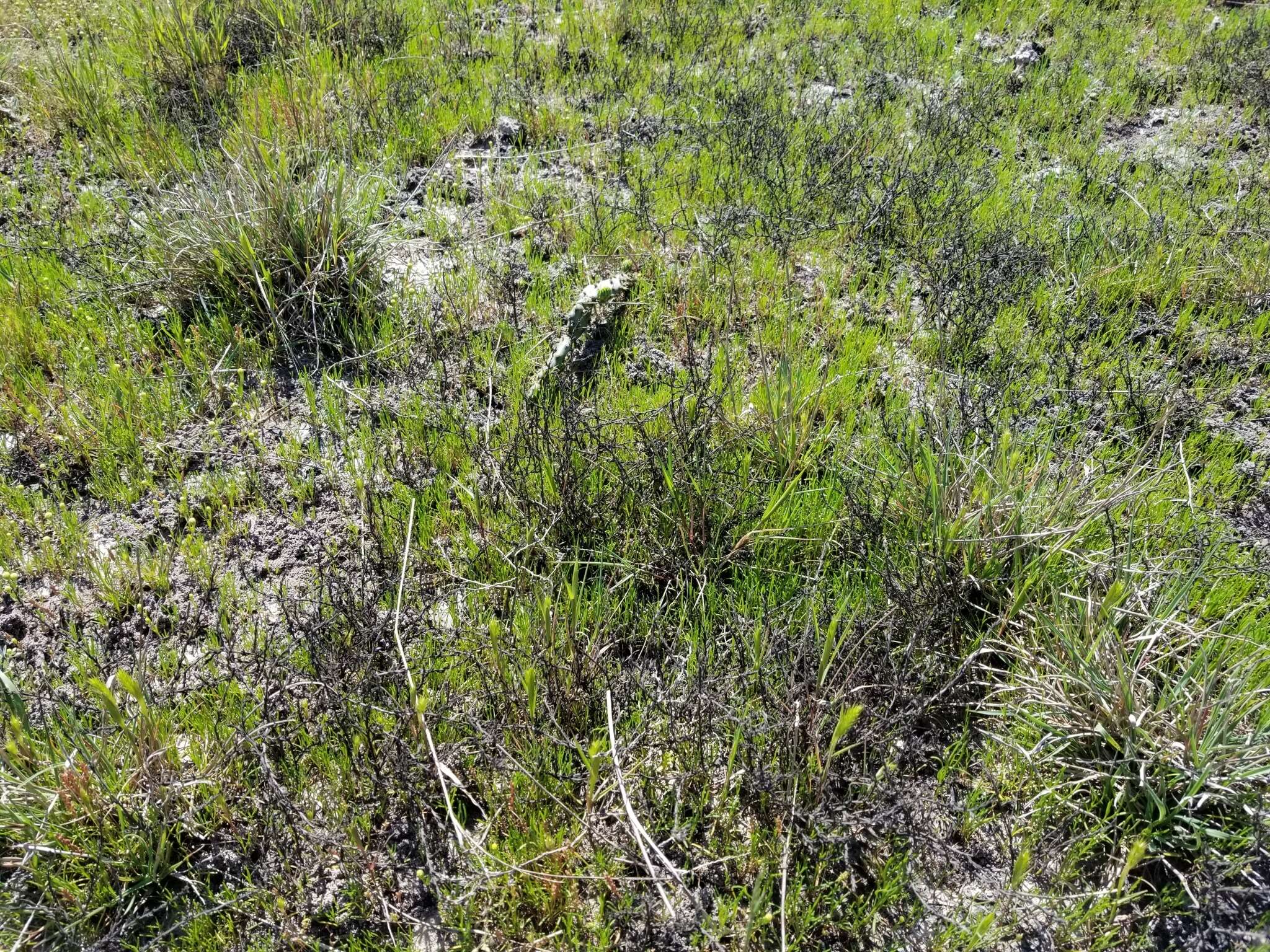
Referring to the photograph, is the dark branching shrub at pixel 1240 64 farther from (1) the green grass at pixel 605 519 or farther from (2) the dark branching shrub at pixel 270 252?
(2) the dark branching shrub at pixel 270 252

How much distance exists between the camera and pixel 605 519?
2.98m

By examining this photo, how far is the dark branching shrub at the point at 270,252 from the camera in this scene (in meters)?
3.76

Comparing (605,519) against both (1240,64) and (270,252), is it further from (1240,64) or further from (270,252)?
(1240,64)

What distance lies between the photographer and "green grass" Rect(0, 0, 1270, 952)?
214cm

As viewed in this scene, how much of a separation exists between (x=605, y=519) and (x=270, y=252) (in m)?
2.22

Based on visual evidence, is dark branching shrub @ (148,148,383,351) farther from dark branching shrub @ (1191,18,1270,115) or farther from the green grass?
dark branching shrub @ (1191,18,1270,115)

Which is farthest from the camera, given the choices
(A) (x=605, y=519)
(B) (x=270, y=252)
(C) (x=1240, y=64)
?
(C) (x=1240, y=64)

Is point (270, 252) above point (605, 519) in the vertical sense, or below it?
above

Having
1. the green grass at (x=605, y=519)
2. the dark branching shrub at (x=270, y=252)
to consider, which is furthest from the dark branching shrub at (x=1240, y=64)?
the dark branching shrub at (x=270, y=252)

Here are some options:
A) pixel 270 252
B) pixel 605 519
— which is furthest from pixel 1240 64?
pixel 270 252

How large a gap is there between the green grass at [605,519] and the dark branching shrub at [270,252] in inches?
1.2

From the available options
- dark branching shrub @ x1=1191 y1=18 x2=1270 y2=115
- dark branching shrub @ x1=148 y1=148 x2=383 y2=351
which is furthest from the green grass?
dark branching shrub @ x1=1191 y1=18 x2=1270 y2=115

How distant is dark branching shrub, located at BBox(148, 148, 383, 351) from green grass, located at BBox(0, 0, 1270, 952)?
3 cm

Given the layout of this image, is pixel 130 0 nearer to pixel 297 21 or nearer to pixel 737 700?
pixel 297 21
